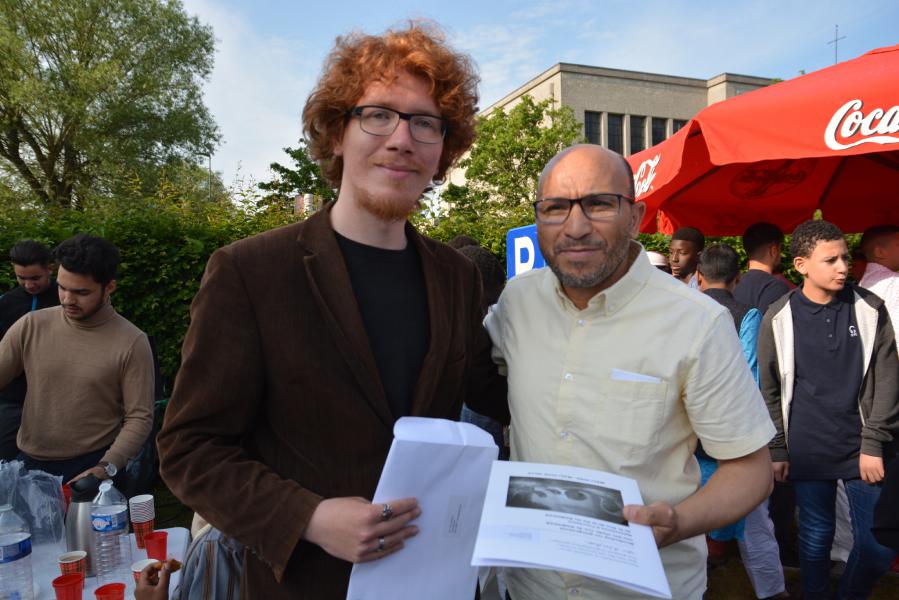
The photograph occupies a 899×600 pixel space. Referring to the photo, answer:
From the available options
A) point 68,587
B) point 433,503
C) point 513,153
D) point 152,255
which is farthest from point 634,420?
point 513,153

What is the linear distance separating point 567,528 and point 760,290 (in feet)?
12.8

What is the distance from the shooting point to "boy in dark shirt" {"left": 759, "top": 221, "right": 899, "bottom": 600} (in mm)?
3137

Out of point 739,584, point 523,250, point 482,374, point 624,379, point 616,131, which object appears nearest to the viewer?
point 624,379

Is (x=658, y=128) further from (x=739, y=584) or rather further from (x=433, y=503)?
(x=433, y=503)

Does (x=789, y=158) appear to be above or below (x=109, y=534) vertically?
above

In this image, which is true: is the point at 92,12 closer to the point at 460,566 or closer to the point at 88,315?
the point at 88,315

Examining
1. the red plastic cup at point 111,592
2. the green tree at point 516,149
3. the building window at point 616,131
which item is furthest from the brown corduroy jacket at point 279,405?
the building window at point 616,131

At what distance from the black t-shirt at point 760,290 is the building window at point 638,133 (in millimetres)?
34280

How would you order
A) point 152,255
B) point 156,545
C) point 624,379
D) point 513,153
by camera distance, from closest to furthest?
point 624,379 → point 156,545 → point 152,255 → point 513,153

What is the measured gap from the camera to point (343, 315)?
4.80 ft

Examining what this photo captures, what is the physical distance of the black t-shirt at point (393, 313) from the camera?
60.4 inches

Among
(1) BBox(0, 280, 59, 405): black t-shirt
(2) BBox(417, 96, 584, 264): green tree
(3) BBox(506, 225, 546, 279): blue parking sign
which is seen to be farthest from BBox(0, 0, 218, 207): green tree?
(3) BBox(506, 225, 546, 279): blue parking sign

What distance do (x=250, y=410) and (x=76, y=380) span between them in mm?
2455

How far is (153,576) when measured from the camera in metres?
1.93
